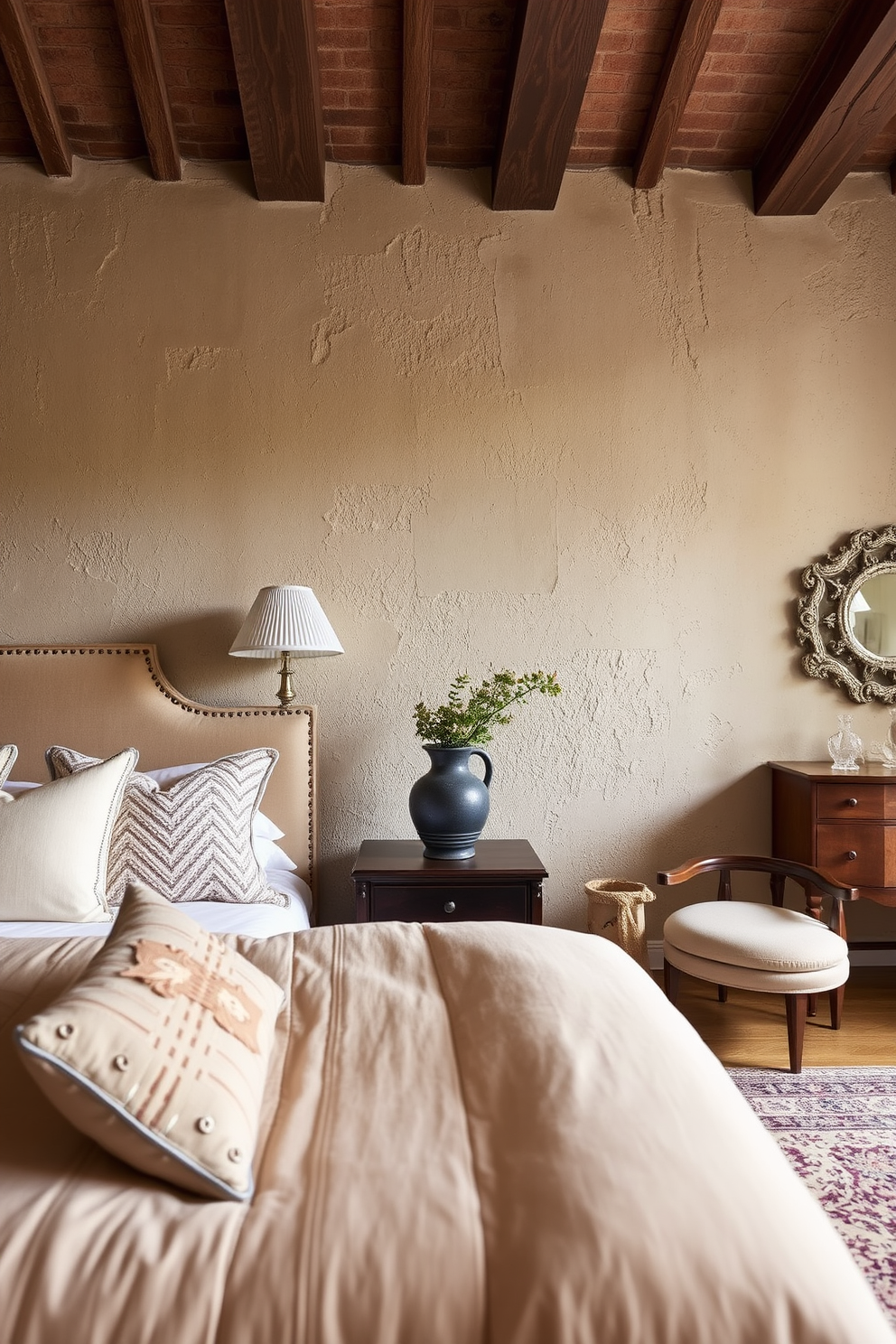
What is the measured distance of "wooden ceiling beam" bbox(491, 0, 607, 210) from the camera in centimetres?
262

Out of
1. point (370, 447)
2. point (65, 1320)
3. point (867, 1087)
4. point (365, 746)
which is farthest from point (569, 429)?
point (65, 1320)

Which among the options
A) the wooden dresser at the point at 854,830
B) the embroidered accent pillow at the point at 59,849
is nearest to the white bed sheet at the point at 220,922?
the embroidered accent pillow at the point at 59,849

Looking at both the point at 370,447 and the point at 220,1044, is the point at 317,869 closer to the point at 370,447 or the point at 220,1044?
the point at 370,447

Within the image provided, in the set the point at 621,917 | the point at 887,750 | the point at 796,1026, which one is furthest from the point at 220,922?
the point at 887,750

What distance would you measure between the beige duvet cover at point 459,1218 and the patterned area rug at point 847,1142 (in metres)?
0.97

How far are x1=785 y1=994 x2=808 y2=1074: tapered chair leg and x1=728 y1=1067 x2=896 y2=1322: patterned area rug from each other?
43mm

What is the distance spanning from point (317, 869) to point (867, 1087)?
1.79 metres

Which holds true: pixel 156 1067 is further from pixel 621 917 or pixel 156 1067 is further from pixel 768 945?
pixel 621 917

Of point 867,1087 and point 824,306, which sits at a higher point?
point 824,306

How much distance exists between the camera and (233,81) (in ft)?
9.98

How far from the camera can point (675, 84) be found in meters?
2.97

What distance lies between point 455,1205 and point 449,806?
1.91 meters

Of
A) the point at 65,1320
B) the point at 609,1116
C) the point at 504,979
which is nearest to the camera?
the point at 65,1320

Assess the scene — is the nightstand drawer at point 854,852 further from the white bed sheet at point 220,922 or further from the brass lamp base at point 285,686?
the brass lamp base at point 285,686
